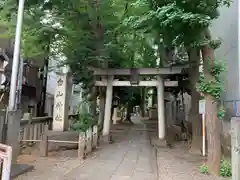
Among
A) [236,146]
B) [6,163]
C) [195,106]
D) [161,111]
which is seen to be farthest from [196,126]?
[6,163]

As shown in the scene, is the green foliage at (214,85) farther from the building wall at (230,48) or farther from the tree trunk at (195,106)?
the tree trunk at (195,106)

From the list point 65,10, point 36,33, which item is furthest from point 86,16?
point 36,33

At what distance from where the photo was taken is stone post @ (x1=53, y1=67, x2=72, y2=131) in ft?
42.0

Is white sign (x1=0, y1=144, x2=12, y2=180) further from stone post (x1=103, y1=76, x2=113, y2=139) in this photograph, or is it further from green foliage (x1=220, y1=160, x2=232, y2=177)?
stone post (x1=103, y1=76, x2=113, y2=139)

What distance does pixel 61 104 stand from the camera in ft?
42.5

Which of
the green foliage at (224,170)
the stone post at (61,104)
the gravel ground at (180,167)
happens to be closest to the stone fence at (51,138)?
the stone post at (61,104)

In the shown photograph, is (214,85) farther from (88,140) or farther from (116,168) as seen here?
(88,140)

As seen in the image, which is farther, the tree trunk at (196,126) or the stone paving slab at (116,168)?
the tree trunk at (196,126)

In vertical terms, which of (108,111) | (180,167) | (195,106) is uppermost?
(195,106)

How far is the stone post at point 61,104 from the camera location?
12.8 m

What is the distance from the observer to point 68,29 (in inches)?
467

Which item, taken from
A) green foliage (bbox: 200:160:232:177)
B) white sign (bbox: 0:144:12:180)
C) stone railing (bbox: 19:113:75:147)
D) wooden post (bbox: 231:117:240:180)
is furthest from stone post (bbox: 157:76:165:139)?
white sign (bbox: 0:144:12:180)

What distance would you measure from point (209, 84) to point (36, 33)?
7.16m

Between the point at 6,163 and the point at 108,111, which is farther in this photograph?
the point at 108,111
